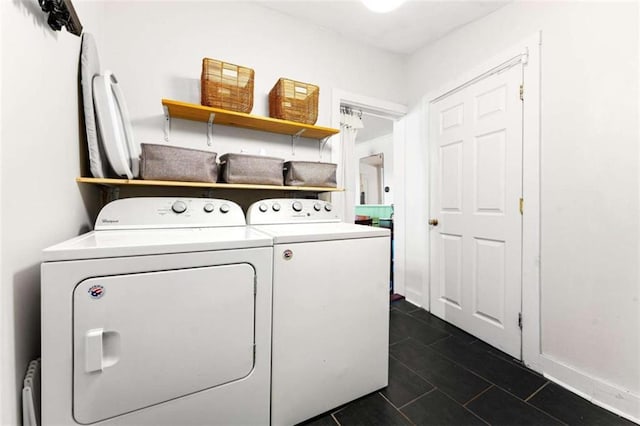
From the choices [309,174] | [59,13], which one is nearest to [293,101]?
[309,174]

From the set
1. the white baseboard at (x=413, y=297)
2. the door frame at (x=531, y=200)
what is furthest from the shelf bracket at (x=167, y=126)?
the white baseboard at (x=413, y=297)

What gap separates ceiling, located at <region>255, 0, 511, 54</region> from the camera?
6.48ft

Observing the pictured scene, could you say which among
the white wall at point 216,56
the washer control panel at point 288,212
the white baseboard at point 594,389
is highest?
the white wall at point 216,56

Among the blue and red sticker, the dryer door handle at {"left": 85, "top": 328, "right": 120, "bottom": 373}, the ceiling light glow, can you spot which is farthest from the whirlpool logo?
the ceiling light glow

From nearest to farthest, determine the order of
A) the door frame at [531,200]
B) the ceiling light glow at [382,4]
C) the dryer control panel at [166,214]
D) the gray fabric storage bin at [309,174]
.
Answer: the dryer control panel at [166,214]
the ceiling light glow at [382,4]
the door frame at [531,200]
the gray fabric storage bin at [309,174]

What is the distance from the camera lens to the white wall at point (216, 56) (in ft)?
5.37

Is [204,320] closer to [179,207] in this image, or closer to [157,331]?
[157,331]

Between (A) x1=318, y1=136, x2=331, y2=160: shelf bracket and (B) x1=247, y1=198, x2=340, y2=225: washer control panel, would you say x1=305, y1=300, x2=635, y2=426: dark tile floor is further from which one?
(A) x1=318, y1=136, x2=331, y2=160: shelf bracket

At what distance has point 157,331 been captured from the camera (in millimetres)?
929

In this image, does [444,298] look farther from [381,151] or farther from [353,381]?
[381,151]

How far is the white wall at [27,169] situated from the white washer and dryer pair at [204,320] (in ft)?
0.24

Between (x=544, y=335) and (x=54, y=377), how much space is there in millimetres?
2429

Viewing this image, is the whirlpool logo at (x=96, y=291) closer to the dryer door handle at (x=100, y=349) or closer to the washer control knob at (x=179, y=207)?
the dryer door handle at (x=100, y=349)

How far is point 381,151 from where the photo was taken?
5.11 meters
